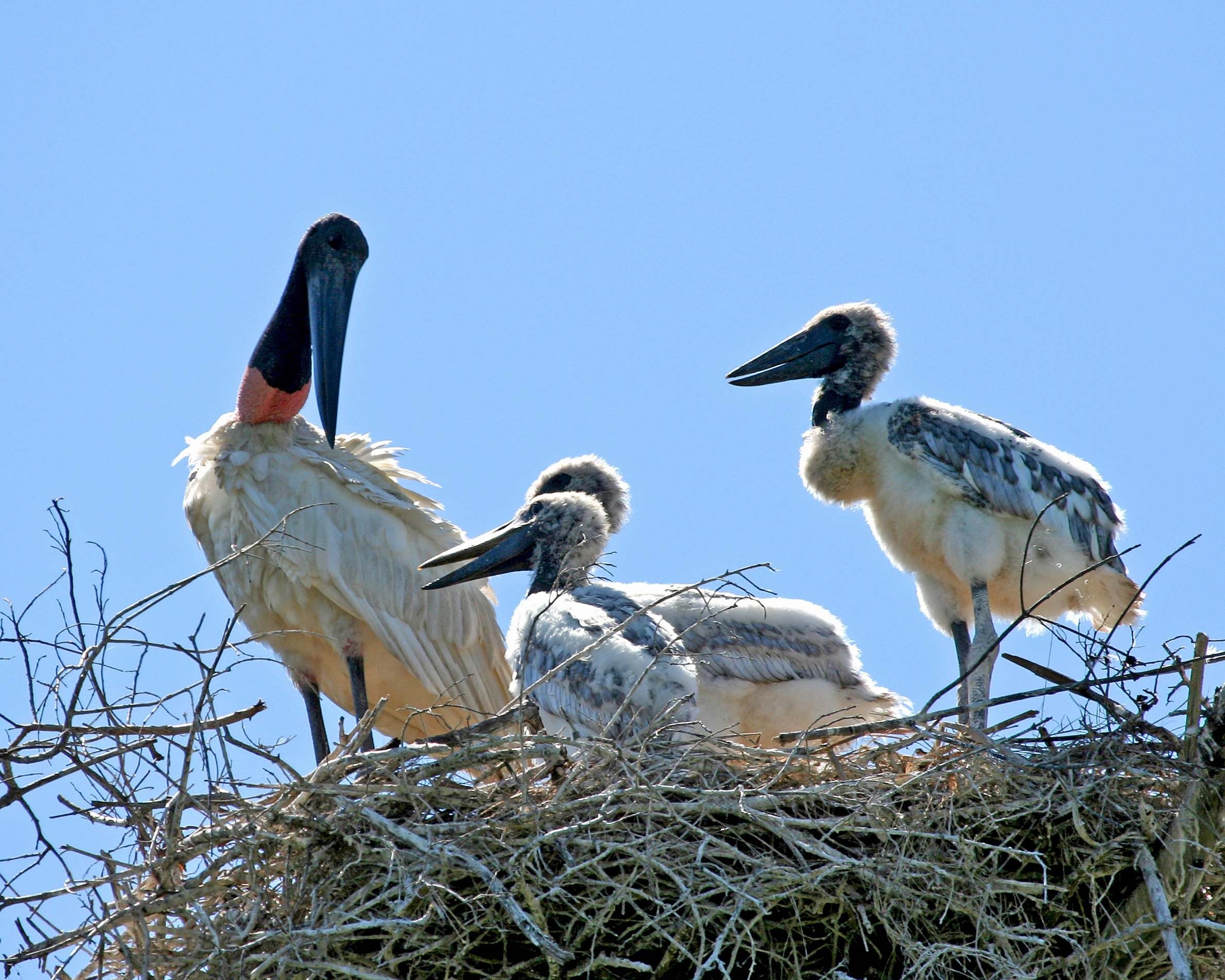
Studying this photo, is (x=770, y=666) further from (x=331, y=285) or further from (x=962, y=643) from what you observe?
(x=331, y=285)

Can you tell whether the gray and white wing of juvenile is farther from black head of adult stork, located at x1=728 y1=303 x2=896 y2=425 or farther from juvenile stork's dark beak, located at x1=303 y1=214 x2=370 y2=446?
juvenile stork's dark beak, located at x1=303 y1=214 x2=370 y2=446

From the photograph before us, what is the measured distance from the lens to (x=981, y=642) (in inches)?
271

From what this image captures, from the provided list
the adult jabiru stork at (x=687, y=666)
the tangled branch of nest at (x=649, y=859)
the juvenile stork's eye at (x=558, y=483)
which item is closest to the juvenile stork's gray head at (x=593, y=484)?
the juvenile stork's eye at (x=558, y=483)

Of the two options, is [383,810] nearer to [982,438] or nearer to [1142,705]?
[1142,705]

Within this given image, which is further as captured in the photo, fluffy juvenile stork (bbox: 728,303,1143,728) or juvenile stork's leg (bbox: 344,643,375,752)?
juvenile stork's leg (bbox: 344,643,375,752)

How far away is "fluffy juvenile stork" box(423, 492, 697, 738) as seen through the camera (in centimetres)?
566

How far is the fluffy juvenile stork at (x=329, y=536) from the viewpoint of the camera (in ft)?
25.3

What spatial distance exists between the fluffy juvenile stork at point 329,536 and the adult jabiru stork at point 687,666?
145 cm

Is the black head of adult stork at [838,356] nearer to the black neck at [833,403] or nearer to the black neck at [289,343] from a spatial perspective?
the black neck at [833,403]

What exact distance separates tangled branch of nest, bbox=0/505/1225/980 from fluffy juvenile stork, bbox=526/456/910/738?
894 millimetres

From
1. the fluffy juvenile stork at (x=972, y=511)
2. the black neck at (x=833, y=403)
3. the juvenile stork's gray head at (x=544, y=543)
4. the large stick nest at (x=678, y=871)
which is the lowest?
the large stick nest at (x=678, y=871)

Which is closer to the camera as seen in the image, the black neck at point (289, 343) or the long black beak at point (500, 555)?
the long black beak at point (500, 555)

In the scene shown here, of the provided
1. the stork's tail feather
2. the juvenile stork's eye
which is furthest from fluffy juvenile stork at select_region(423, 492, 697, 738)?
the stork's tail feather

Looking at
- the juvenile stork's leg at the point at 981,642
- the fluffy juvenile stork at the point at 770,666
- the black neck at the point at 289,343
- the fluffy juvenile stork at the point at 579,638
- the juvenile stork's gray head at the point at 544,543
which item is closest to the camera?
the fluffy juvenile stork at the point at 579,638
